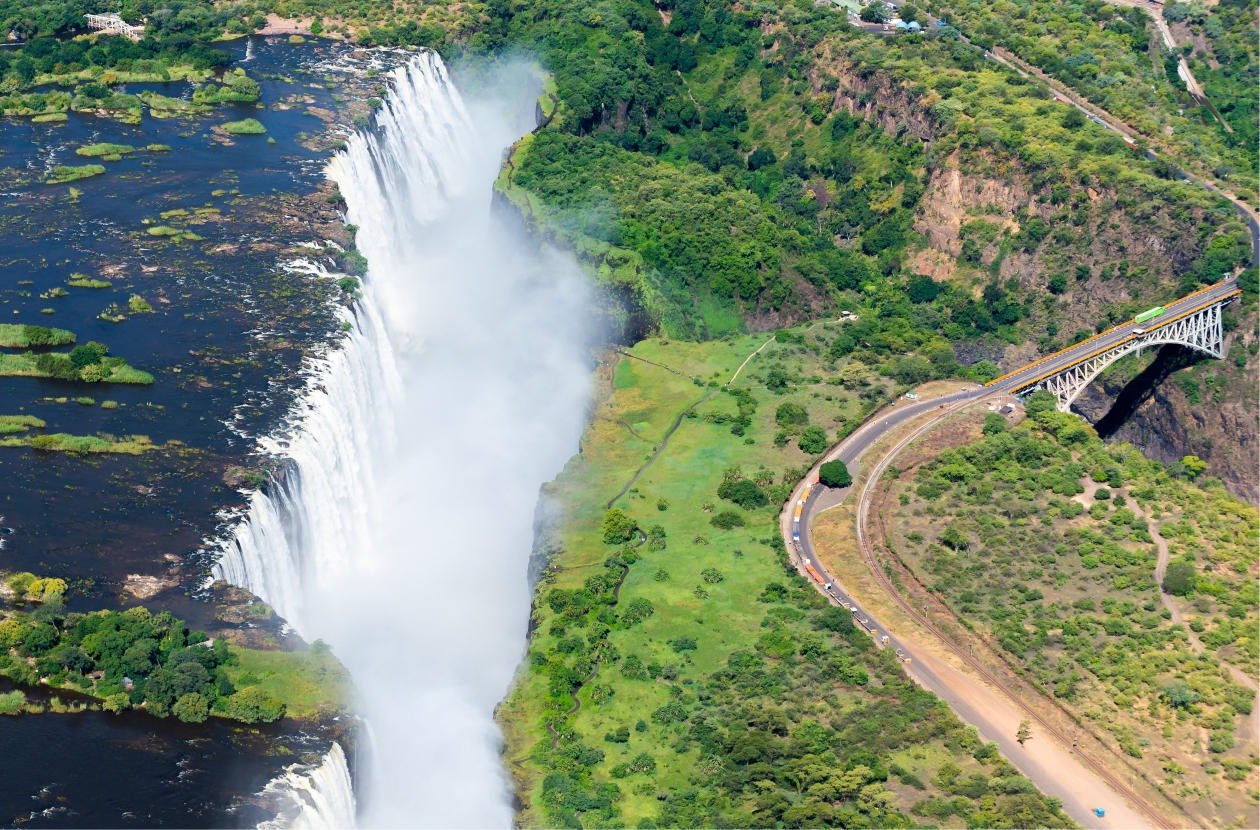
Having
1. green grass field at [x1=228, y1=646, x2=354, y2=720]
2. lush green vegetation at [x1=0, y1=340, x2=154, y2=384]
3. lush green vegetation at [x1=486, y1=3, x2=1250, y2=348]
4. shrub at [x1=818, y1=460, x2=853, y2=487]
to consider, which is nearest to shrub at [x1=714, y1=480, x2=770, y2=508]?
shrub at [x1=818, y1=460, x2=853, y2=487]

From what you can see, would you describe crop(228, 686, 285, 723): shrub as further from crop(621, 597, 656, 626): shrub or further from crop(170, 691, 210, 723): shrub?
crop(621, 597, 656, 626): shrub

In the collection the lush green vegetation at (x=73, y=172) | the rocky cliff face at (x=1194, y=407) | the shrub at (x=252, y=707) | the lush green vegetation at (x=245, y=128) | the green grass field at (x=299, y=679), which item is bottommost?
the rocky cliff face at (x=1194, y=407)

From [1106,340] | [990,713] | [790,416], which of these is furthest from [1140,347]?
[990,713]

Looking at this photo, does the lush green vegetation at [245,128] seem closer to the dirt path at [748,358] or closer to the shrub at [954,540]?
the dirt path at [748,358]

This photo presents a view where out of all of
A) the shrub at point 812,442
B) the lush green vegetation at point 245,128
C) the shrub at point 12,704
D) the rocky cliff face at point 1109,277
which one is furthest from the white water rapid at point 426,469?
the rocky cliff face at point 1109,277

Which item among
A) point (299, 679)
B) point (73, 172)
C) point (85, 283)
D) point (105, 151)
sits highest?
point (85, 283)

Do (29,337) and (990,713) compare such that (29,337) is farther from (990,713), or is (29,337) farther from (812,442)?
(990,713)
